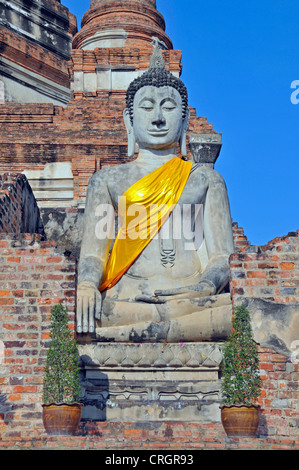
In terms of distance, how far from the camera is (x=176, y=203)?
33.7ft

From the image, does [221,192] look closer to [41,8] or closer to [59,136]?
[59,136]

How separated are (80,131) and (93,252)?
8061 millimetres

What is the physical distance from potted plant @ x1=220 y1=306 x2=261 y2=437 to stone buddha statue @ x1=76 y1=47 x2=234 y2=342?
48 centimetres

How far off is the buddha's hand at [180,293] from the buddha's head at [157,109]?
2.04 metres

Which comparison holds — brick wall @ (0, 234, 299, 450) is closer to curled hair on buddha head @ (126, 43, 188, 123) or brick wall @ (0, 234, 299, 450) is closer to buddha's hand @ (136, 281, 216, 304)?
buddha's hand @ (136, 281, 216, 304)


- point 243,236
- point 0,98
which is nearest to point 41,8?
point 0,98

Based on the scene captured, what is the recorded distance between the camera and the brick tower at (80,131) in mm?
17106

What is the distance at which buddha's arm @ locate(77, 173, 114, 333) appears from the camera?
9195mm

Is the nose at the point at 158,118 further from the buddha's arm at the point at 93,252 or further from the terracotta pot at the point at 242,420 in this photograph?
the terracotta pot at the point at 242,420

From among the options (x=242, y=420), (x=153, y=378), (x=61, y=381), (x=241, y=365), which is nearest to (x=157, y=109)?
(x=153, y=378)

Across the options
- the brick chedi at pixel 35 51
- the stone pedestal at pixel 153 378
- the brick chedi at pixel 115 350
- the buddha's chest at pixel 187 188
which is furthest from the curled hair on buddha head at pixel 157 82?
A: the brick chedi at pixel 35 51

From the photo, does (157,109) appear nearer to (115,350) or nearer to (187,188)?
(187,188)

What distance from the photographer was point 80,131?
17891 millimetres

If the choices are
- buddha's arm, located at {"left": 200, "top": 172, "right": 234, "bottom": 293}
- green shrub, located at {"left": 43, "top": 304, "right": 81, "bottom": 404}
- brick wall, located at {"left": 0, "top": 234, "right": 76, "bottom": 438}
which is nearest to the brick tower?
buddha's arm, located at {"left": 200, "top": 172, "right": 234, "bottom": 293}
